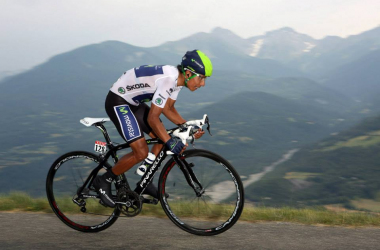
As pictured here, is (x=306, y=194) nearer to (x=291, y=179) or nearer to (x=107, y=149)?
(x=291, y=179)

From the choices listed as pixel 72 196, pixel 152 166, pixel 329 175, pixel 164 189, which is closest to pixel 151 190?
pixel 164 189

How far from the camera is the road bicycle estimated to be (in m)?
4.31

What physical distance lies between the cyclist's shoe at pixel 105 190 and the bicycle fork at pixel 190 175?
2.72ft

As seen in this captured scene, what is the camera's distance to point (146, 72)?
436 cm

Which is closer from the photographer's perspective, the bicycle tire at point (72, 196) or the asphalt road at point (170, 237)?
the asphalt road at point (170, 237)

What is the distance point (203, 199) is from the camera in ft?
14.9

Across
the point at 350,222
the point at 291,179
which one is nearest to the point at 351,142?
the point at 291,179

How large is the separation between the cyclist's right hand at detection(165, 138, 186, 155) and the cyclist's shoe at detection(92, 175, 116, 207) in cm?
88

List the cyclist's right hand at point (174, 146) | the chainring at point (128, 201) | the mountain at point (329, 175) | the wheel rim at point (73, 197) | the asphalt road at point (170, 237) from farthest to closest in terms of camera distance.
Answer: the mountain at point (329, 175) → the wheel rim at point (73, 197) → the chainring at point (128, 201) → the cyclist's right hand at point (174, 146) → the asphalt road at point (170, 237)

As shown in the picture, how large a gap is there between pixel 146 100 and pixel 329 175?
132m

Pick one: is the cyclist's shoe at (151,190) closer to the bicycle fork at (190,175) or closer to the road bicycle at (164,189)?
the road bicycle at (164,189)

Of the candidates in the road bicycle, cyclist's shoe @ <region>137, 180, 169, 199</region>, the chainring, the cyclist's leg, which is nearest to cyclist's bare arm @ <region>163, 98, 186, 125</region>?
the road bicycle

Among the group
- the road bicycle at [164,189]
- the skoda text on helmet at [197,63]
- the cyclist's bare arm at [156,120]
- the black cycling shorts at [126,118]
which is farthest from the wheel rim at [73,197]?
the skoda text on helmet at [197,63]

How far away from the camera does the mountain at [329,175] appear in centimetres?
10606
